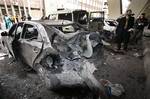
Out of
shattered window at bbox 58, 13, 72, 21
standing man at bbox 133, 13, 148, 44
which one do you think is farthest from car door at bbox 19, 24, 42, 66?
standing man at bbox 133, 13, 148, 44

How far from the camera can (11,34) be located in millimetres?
5406

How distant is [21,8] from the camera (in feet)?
55.6

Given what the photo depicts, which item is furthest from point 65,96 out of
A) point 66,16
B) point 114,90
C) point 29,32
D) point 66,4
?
point 66,4

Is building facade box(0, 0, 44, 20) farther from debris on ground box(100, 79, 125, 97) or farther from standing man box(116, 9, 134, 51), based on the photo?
debris on ground box(100, 79, 125, 97)

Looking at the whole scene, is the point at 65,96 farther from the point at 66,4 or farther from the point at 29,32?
the point at 66,4

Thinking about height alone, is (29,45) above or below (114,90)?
above

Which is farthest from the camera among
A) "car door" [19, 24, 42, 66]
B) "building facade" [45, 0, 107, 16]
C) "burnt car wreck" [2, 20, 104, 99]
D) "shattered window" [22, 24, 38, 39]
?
"building facade" [45, 0, 107, 16]

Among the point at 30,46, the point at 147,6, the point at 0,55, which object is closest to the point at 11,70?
the point at 30,46

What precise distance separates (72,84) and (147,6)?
1246cm

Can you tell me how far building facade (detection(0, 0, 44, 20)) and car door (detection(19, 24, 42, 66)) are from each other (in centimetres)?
1133

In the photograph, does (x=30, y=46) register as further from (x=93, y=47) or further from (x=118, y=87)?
(x=118, y=87)

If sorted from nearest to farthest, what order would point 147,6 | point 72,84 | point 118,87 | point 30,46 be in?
point 72,84
point 118,87
point 30,46
point 147,6

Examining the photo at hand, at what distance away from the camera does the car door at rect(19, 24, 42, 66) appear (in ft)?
12.6

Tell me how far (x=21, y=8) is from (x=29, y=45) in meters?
14.2
